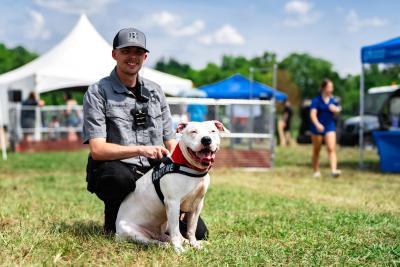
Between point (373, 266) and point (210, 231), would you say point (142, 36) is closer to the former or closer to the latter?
point (210, 231)

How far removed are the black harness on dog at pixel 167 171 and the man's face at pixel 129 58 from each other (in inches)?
32.0

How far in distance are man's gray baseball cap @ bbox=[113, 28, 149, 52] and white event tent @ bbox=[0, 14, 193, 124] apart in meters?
13.1

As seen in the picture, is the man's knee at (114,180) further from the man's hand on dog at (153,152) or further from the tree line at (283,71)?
the tree line at (283,71)

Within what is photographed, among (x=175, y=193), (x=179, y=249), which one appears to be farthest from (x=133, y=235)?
(x=175, y=193)

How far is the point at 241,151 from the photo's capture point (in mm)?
12172

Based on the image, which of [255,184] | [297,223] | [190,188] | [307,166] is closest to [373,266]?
[190,188]

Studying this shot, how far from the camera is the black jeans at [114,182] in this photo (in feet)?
13.4

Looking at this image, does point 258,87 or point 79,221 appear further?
point 258,87

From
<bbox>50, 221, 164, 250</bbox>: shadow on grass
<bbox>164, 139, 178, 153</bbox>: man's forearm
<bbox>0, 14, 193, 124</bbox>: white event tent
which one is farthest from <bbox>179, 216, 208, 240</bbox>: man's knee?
<bbox>0, 14, 193, 124</bbox>: white event tent

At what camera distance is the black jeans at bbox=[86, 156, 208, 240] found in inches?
160

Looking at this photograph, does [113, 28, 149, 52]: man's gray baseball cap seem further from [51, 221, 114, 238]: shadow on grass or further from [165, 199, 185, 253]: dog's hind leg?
[51, 221, 114, 238]: shadow on grass

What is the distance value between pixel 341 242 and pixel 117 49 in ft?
7.68

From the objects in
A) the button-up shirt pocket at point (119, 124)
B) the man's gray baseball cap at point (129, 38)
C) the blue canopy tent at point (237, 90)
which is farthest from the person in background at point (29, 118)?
the man's gray baseball cap at point (129, 38)

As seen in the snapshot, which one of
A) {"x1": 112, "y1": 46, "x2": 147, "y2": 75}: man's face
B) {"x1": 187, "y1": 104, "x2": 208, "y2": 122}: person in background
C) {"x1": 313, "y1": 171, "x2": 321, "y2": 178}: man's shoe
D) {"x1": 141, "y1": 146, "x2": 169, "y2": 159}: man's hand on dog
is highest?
{"x1": 112, "y1": 46, "x2": 147, "y2": 75}: man's face
